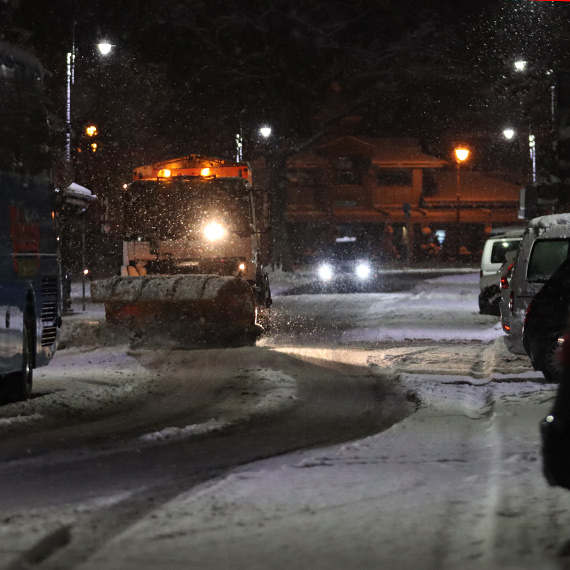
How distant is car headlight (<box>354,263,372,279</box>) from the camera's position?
47250 mm

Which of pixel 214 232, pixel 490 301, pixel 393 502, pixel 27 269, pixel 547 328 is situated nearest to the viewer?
pixel 393 502

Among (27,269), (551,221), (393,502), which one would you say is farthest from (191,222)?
(393,502)

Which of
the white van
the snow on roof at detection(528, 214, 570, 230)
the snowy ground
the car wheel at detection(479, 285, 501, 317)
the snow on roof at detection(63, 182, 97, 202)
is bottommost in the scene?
the snowy ground

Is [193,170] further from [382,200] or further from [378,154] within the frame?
[378,154]

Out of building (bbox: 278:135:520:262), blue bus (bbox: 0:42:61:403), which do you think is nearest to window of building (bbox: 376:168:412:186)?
building (bbox: 278:135:520:262)

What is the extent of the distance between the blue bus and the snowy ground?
63 centimetres

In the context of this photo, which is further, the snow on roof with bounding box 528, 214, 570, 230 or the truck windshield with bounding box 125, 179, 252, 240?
the truck windshield with bounding box 125, 179, 252, 240

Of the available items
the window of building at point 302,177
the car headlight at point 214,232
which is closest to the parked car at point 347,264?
the car headlight at point 214,232

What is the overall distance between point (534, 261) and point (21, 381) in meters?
6.58

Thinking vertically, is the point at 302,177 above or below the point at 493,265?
above

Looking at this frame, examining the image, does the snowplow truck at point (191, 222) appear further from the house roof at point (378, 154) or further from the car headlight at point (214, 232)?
the house roof at point (378, 154)

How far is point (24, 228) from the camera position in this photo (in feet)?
38.8

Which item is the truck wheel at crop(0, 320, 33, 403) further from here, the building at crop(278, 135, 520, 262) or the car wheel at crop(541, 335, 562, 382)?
the building at crop(278, 135, 520, 262)

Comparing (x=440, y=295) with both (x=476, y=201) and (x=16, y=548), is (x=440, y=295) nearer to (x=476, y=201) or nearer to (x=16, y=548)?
(x=16, y=548)
